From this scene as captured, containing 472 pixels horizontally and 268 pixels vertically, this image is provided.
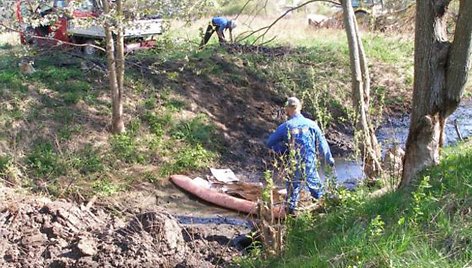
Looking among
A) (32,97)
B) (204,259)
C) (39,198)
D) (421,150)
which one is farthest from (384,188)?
(32,97)

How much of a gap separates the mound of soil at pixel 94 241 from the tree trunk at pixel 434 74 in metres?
2.78

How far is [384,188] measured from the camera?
725 centimetres

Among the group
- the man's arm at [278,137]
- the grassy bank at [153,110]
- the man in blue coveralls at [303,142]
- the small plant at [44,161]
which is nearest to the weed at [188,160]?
the grassy bank at [153,110]

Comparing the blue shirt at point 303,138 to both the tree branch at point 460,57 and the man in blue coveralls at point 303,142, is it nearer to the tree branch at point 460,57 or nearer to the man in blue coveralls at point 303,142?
the man in blue coveralls at point 303,142

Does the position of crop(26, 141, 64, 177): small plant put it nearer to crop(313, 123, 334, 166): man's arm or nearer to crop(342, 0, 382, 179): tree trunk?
crop(313, 123, 334, 166): man's arm

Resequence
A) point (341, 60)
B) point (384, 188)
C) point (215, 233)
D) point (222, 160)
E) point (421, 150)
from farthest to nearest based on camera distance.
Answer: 1. point (341, 60)
2. point (222, 160)
3. point (215, 233)
4. point (384, 188)
5. point (421, 150)

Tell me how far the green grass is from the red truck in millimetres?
5688

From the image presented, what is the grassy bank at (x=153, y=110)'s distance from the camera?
435 inches

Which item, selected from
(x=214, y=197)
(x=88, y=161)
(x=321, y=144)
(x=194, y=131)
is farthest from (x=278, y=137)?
(x=194, y=131)

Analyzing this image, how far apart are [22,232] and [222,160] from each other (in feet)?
18.3

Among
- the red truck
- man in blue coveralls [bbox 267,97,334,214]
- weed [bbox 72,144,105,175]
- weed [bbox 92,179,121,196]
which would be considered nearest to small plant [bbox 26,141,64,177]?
weed [bbox 72,144,105,175]

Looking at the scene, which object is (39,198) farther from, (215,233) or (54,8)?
(54,8)

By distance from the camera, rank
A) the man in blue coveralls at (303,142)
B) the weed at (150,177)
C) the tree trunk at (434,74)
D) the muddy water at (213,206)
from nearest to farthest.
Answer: the tree trunk at (434,74) < the man in blue coveralls at (303,142) < the muddy water at (213,206) < the weed at (150,177)

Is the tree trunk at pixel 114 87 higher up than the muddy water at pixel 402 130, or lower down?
higher up
